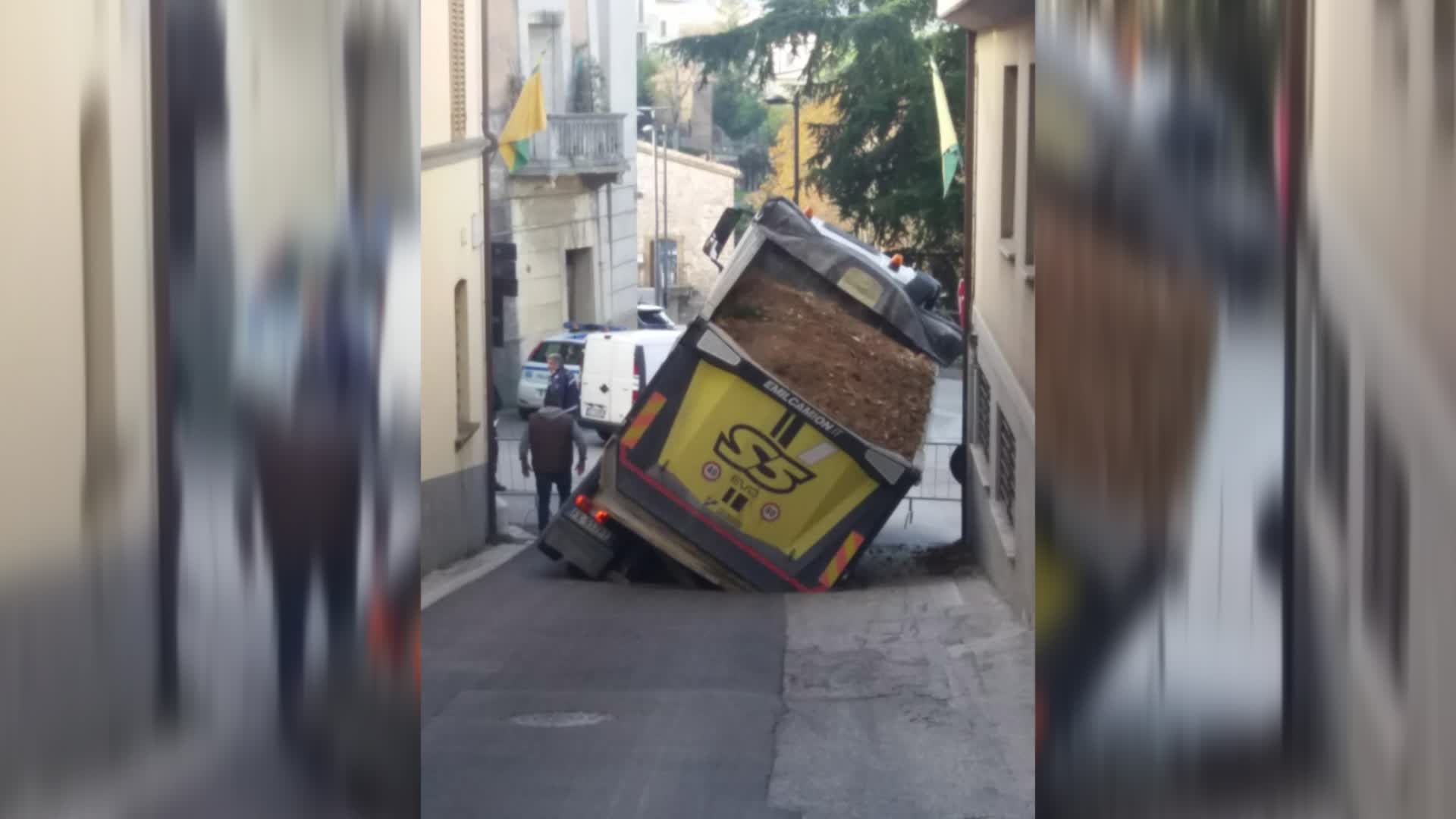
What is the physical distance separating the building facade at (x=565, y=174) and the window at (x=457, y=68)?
53.3ft

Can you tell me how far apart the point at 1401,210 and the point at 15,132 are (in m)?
2.58

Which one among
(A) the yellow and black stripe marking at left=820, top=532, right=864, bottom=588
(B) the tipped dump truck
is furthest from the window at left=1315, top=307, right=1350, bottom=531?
(A) the yellow and black stripe marking at left=820, top=532, right=864, bottom=588

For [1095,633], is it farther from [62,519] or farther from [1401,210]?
[62,519]

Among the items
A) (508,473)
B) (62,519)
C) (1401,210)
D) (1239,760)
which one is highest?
(1401,210)

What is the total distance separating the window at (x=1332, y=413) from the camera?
3.40 m

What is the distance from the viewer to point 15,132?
12.2 feet

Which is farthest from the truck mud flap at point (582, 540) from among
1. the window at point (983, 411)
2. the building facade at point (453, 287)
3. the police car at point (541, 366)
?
the police car at point (541, 366)

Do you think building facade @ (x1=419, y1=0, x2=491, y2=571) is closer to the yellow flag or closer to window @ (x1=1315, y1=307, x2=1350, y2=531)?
the yellow flag

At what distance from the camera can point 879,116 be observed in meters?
38.9

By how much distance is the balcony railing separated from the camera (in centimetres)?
3994

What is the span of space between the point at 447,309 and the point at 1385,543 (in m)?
14.5

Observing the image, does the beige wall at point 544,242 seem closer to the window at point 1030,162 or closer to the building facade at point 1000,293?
the building facade at point 1000,293

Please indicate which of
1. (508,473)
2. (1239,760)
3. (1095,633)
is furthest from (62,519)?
(508,473)

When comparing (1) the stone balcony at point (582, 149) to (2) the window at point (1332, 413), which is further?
(1) the stone balcony at point (582, 149)
